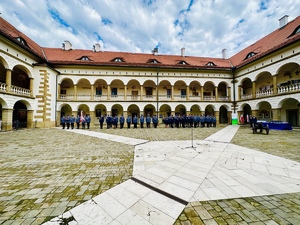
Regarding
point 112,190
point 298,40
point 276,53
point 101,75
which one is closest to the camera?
point 112,190

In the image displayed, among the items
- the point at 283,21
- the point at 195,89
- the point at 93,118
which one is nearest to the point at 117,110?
the point at 93,118

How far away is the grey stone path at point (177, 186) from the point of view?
203 centimetres

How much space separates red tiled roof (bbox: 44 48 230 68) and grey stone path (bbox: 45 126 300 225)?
64.6ft

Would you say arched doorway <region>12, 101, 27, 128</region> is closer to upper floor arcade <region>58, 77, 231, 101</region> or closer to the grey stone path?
upper floor arcade <region>58, 77, 231, 101</region>

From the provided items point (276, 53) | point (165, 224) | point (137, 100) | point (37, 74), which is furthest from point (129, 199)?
point (276, 53)

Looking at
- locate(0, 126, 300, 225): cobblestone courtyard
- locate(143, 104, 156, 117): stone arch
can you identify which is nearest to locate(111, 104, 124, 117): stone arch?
locate(143, 104, 156, 117): stone arch

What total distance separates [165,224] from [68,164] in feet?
12.2

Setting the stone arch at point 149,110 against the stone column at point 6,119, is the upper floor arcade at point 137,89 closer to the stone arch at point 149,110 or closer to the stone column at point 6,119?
the stone arch at point 149,110

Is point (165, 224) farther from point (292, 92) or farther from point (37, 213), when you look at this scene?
point (292, 92)

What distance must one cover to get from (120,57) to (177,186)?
22.3 metres

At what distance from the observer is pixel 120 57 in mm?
21766

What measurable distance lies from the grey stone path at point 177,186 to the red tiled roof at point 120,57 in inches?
775

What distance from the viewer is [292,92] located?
14500mm

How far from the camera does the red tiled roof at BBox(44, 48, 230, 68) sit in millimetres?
20594
